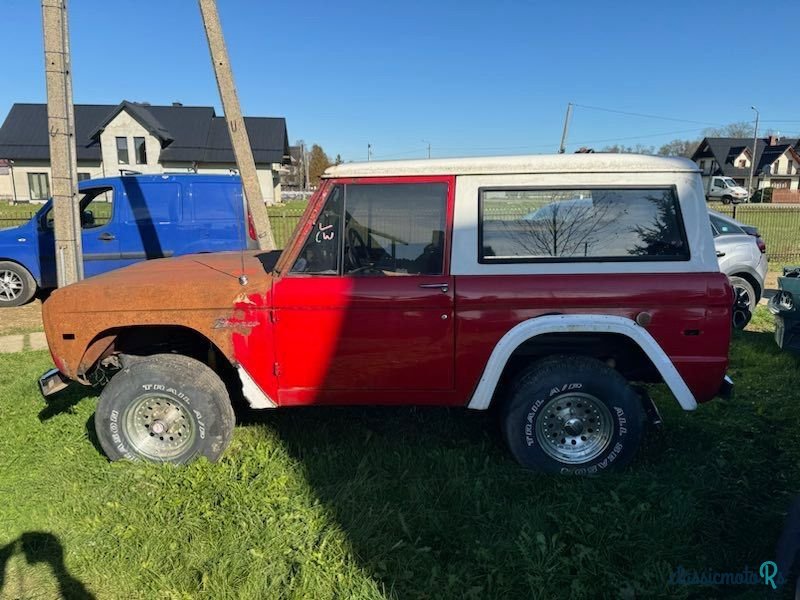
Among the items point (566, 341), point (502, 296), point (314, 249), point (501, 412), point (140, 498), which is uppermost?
point (314, 249)

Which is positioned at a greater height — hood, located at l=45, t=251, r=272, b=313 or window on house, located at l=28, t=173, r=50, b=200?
window on house, located at l=28, t=173, r=50, b=200

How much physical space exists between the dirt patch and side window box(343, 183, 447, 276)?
20.8ft

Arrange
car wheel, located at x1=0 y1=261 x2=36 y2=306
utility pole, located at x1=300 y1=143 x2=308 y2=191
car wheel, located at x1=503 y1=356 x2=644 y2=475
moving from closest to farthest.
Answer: car wheel, located at x1=503 y1=356 x2=644 y2=475 → car wheel, located at x1=0 y1=261 x2=36 y2=306 → utility pole, located at x1=300 y1=143 x2=308 y2=191

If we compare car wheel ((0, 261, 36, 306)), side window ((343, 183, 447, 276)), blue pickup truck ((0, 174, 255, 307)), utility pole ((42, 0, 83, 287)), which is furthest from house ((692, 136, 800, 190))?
side window ((343, 183, 447, 276))

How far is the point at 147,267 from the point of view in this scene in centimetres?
412

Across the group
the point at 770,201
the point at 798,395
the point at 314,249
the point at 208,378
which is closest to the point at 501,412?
the point at 314,249

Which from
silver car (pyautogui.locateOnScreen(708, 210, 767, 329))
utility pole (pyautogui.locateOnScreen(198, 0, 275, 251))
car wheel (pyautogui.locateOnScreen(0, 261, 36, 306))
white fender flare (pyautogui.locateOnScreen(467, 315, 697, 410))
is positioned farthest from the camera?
car wheel (pyautogui.locateOnScreen(0, 261, 36, 306))

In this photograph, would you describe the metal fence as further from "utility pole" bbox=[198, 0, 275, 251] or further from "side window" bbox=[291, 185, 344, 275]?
"side window" bbox=[291, 185, 344, 275]

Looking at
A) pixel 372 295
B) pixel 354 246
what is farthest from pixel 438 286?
pixel 354 246

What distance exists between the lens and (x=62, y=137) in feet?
17.0

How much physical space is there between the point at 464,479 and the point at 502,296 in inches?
45.4

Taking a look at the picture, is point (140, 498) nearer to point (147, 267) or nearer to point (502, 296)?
point (147, 267)

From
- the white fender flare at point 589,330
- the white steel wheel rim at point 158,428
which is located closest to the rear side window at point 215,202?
the white steel wheel rim at point 158,428

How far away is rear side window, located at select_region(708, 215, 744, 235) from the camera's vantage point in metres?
8.34
